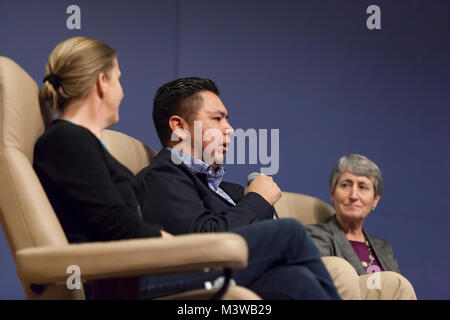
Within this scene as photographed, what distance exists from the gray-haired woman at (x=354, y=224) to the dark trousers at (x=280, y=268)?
70cm

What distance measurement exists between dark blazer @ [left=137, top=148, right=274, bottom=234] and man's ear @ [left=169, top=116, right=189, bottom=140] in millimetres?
130

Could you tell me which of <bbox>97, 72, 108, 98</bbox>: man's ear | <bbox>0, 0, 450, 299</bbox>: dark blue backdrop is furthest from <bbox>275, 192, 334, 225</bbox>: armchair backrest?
<bbox>97, 72, 108, 98</bbox>: man's ear

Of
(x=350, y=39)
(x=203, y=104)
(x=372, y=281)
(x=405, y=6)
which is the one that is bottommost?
(x=372, y=281)

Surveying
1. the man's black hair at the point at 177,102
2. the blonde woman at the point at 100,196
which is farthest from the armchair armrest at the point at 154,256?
the man's black hair at the point at 177,102

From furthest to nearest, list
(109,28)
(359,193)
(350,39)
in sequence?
(350,39) → (109,28) → (359,193)

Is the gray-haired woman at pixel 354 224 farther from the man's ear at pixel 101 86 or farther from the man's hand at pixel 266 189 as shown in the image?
the man's ear at pixel 101 86

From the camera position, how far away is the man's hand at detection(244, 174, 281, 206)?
66.1 inches

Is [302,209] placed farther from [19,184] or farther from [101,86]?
[19,184]

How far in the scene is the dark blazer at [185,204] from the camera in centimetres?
153

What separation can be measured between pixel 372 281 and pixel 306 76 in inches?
51.3

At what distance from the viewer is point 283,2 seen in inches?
109

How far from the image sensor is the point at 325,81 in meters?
2.82
